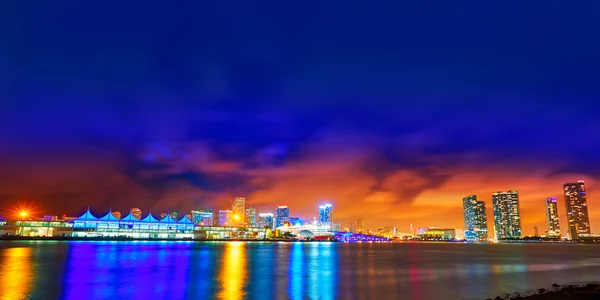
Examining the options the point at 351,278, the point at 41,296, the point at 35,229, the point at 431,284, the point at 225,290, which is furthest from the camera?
the point at 35,229

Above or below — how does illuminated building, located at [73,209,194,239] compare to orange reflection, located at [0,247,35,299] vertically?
above

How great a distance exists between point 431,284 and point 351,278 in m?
7.76

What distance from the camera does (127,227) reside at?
6855 inches

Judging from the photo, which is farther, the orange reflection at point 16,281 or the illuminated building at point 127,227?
the illuminated building at point 127,227

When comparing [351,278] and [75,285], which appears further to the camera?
[351,278]

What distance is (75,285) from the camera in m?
30.3

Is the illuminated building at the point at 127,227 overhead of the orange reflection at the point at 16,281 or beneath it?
overhead

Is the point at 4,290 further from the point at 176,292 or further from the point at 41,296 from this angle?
the point at 176,292

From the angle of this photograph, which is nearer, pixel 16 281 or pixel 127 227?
pixel 16 281

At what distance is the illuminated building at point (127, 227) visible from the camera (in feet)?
531

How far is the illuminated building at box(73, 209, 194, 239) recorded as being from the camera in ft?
531

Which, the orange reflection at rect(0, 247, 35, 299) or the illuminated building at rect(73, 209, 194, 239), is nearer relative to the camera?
the orange reflection at rect(0, 247, 35, 299)

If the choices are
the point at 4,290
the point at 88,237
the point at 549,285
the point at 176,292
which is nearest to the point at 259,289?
the point at 176,292

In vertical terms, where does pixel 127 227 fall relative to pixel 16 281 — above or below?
above
